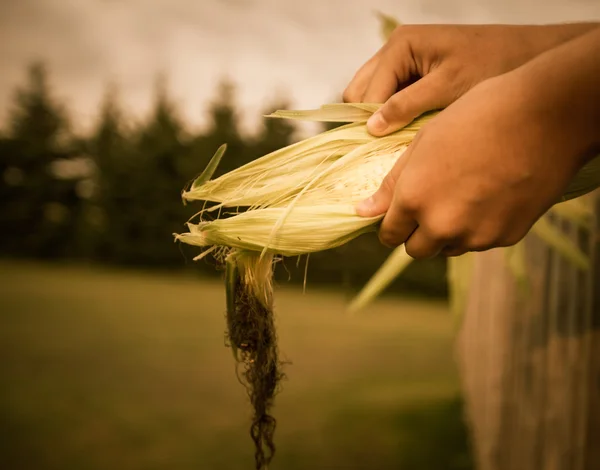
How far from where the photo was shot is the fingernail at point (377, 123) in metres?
0.98

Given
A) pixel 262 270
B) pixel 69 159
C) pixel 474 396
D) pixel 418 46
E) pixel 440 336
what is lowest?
pixel 440 336

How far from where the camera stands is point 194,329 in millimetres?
6941

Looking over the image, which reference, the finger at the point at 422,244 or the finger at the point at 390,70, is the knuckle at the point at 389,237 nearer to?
the finger at the point at 422,244

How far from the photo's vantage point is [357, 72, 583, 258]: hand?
70 cm

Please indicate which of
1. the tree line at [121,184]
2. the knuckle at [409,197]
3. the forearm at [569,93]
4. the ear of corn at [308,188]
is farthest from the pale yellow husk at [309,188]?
the tree line at [121,184]

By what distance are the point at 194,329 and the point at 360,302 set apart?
5.64 metres

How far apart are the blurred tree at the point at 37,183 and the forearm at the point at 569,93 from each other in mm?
18327

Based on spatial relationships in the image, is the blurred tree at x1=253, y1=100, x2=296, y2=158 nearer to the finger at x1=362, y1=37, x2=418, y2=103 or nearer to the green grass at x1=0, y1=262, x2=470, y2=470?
the green grass at x1=0, y1=262, x2=470, y2=470

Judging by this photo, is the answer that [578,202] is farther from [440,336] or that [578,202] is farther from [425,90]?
[440,336]

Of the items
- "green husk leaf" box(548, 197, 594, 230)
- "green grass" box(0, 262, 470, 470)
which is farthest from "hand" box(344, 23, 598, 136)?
"green husk leaf" box(548, 197, 594, 230)

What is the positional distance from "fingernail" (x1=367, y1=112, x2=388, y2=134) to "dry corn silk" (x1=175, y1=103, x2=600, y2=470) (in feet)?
0.10

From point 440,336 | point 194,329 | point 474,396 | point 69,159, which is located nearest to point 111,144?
point 69,159

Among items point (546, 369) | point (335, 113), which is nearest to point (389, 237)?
point (335, 113)

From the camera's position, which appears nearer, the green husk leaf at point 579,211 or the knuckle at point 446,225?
the knuckle at point 446,225
